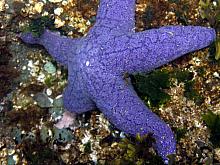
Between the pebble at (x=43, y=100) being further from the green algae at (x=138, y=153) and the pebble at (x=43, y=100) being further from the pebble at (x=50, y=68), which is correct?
the green algae at (x=138, y=153)

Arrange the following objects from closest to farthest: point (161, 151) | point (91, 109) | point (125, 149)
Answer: point (161, 151), point (125, 149), point (91, 109)

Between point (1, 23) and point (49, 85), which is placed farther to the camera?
point (1, 23)

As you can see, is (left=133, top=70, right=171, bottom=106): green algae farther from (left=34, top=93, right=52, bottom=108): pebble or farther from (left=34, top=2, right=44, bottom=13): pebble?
(left=34, top=2, right=44, bottom=13): pebble

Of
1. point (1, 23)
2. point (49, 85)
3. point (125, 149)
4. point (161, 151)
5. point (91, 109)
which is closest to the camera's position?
point (161, 151)

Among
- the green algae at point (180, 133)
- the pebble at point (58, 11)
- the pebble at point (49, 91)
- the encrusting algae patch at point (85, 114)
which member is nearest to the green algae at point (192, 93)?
the encrusting algae patch at point (85, 114)

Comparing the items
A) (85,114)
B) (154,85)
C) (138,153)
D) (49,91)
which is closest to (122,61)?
(154,85)

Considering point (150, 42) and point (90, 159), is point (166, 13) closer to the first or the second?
point (150, 42)

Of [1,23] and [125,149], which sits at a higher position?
[1,23]

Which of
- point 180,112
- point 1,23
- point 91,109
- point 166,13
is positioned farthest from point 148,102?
point 1,23

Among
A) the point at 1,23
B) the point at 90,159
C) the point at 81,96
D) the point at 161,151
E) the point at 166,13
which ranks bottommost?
the point at 90,159
